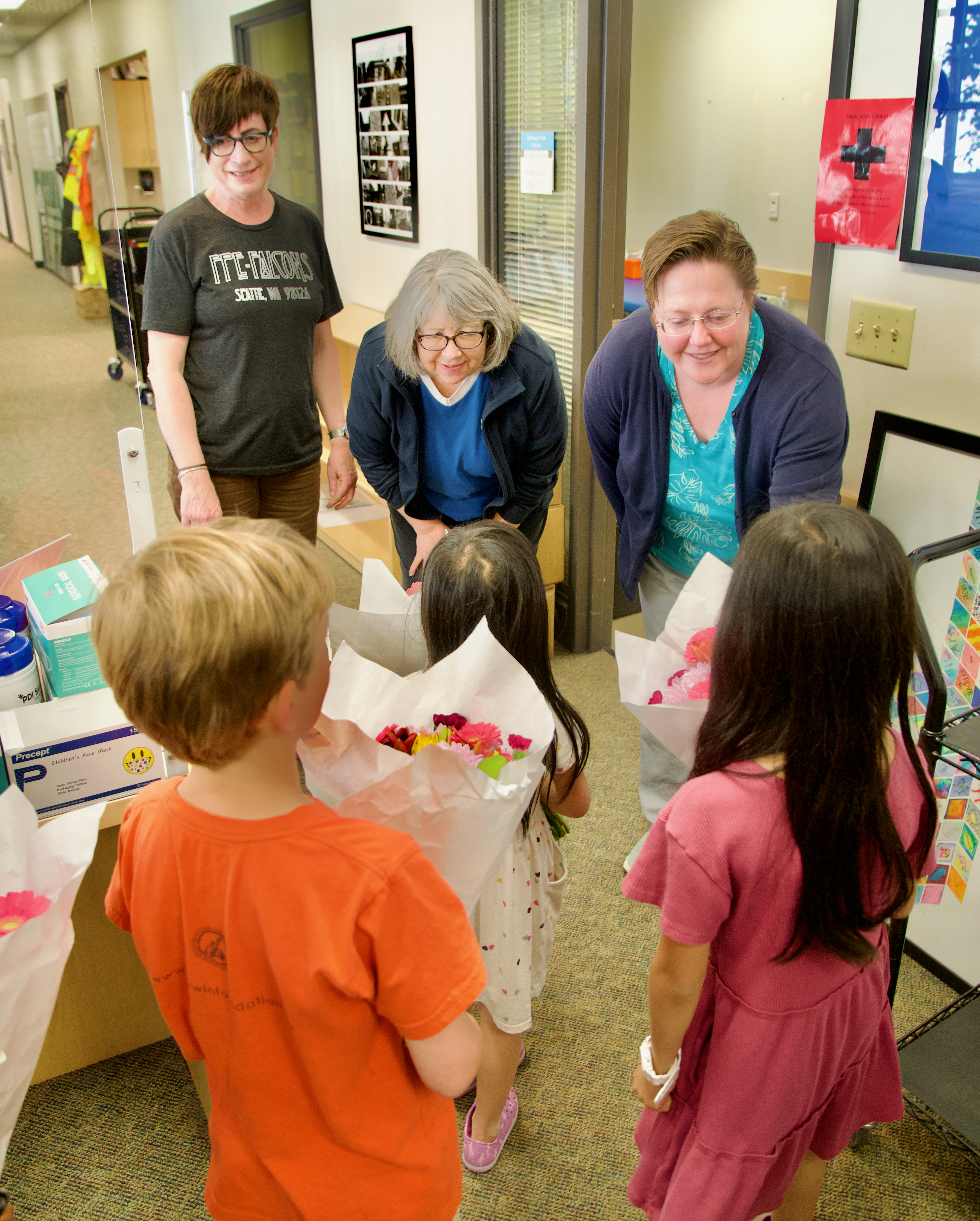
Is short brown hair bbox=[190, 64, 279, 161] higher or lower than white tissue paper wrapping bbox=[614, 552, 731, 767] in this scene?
higher

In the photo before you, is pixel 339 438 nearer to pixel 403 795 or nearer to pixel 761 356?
pixel 761 356

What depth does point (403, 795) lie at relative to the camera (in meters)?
0.95

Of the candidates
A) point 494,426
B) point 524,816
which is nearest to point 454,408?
point 494,426

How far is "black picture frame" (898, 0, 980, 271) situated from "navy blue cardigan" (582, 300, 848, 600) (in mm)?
310

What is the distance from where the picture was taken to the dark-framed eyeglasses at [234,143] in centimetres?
195

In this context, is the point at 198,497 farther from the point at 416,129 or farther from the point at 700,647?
the point at 416,129

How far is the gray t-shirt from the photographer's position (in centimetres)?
201

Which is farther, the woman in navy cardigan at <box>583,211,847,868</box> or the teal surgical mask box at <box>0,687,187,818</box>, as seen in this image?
the woman in navy cardigan at <box>583,211,847,868</box>

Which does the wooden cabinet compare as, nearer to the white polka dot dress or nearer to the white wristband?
the white polka dot dress

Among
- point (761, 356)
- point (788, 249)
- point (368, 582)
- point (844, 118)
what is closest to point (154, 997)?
point (368, 582)

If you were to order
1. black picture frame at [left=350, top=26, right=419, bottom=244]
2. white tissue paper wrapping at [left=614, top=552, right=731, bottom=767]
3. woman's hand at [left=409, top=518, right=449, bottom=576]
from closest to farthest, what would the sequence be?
1. white tissue paper wrapping at [left=614, top=552, right=731, bottom=767]
2. woman's hand at [left=409, top=518, right=449, bottom=576]
3. black picture frame at [left=350, top=26, right=419, bottom=244]

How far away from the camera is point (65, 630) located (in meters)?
1.45

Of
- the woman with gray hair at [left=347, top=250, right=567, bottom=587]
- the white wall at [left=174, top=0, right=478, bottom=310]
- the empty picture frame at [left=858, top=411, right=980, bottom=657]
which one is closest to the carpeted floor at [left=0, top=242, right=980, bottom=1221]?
the woman with gray hair at [left=347, top=250, right=567, bottom=587]

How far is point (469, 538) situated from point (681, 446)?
2.27 ft
